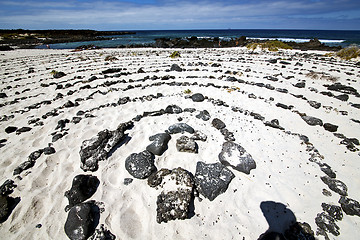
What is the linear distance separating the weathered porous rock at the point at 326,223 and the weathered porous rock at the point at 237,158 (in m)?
1.37

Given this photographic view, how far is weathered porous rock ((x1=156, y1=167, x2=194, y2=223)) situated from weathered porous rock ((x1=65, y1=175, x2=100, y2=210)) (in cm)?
143

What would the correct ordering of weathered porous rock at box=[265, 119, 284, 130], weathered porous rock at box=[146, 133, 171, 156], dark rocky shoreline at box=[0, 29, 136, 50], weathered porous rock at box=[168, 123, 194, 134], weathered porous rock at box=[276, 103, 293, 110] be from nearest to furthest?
weathered porous rock at box=[146, 133, 171, 156]
weathered porous rock at box=[168, 123, 194, 134]
weathered porous rock at box=[265, 119, 284, 130]
weathered porous rock at box=[276, 103, 293, 110]
dark rocky shoreline at box=[0, 29, 136, 50]

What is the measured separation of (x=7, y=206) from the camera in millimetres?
3148

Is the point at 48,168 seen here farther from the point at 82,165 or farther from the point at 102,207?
the point at 102,207

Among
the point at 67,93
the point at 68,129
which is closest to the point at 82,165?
the point at 68,129

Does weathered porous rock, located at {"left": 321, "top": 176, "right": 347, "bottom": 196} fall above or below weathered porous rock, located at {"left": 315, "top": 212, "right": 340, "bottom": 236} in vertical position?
above

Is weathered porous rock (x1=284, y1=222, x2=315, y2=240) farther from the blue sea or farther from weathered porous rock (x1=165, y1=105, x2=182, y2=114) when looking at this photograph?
the blue sea

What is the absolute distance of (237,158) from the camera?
4066 mm

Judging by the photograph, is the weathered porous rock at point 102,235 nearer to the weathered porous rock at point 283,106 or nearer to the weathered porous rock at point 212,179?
the weathered porous rock at point 212,179

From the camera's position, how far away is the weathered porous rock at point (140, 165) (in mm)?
3797

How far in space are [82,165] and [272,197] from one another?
13.9 ft

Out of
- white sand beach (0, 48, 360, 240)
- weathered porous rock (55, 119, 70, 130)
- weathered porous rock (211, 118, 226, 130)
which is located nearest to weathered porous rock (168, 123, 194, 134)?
white sand beach (0, 48, 360, 240)

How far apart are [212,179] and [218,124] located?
2.32 m

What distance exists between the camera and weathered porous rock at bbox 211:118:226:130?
544 centimetres
